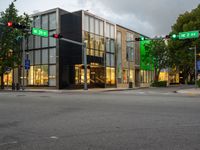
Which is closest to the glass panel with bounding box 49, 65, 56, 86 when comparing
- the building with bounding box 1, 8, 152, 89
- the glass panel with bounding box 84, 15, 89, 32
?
the building with bounding box 1, 8, 152, 89

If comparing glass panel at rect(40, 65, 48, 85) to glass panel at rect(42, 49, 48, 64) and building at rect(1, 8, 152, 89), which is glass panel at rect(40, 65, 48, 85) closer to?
building at rect(1, 8, 152, 89)

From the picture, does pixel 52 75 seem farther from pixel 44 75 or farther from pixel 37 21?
pixel 37 21

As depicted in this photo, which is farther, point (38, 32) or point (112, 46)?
point (112, 46)

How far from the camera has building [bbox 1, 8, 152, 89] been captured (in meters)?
39.6

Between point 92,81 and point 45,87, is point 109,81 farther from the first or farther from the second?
point 45,87

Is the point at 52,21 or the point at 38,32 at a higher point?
the point at 52,21

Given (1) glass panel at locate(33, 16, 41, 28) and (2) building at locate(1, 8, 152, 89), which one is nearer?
(2) building at locate(1, 8, 152, 89)

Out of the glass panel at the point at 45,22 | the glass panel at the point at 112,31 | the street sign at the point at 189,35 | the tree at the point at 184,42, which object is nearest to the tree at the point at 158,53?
the tree at the point at 184,42

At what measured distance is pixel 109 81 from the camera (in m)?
45.6

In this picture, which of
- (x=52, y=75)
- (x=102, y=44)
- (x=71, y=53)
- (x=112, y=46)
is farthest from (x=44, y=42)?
(x=112, y=46)

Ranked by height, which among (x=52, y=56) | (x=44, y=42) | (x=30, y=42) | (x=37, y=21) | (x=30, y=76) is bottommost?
(x=30, y=76)

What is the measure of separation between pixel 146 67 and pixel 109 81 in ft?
56.6

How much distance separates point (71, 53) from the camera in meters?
40.7

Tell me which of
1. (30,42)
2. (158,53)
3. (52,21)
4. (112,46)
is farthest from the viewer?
(158,53)
